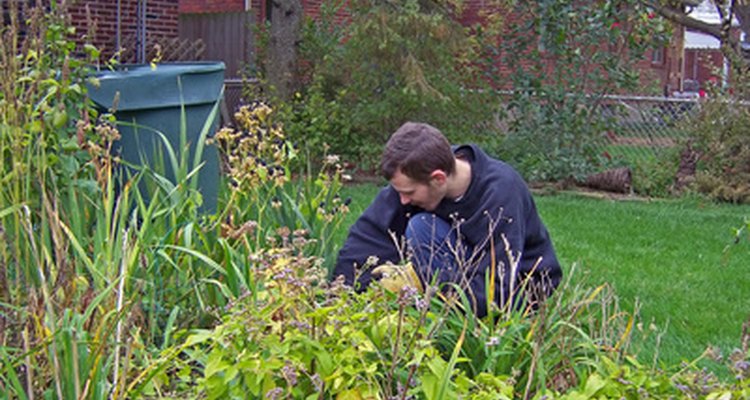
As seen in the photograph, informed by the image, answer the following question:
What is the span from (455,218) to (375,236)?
0.41m

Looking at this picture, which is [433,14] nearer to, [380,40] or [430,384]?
[380,40]

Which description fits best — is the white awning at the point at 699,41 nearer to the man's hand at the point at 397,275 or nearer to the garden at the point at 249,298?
the garden at the point at 249,298

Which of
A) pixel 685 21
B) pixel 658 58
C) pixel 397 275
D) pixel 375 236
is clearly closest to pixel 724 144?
pixel 685 21

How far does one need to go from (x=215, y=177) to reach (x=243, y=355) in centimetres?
313

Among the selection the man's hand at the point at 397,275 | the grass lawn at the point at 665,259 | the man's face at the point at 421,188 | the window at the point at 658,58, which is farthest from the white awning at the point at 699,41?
the man's hand at the point at 397,275

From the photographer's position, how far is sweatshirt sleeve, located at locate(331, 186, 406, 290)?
4.14 m

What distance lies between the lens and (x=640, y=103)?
13.3m

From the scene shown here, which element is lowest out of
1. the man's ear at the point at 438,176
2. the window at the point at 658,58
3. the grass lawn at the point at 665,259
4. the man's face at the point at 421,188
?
the grass lawn at the point at 665,259

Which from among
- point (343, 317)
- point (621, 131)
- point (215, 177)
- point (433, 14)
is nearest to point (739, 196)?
point (621, 131)

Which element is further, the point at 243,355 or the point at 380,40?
the point at 380,40

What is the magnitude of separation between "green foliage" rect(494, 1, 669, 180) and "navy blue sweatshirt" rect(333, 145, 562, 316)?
758 cm

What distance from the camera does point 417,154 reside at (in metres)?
3.78

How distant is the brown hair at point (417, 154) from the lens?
3785 millimetres

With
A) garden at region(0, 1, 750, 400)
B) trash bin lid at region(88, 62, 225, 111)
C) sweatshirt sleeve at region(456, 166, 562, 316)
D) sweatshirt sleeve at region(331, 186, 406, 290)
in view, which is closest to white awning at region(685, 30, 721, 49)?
garden at region(0, 1, 750, 400)
